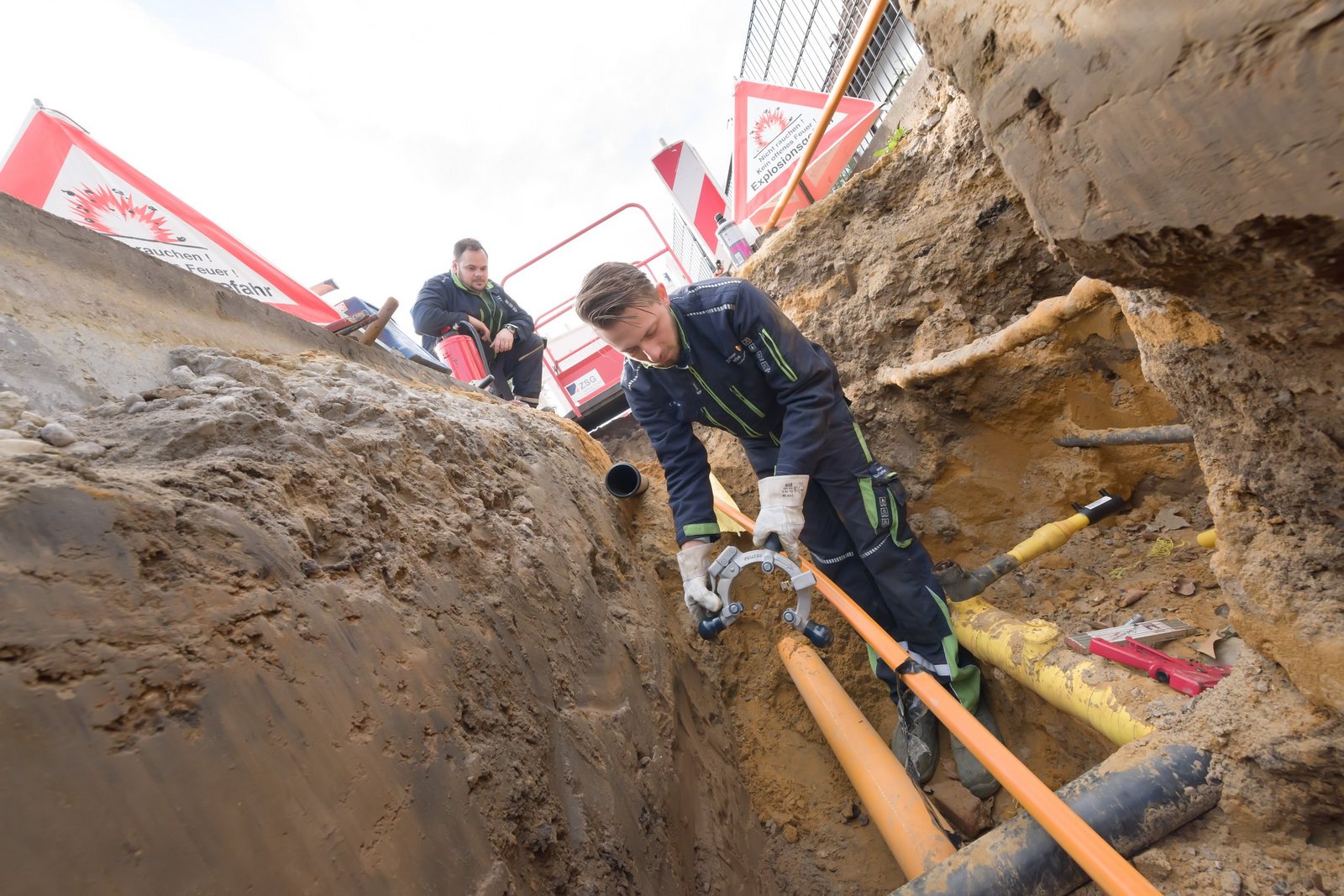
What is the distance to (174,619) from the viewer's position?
76 centimetres

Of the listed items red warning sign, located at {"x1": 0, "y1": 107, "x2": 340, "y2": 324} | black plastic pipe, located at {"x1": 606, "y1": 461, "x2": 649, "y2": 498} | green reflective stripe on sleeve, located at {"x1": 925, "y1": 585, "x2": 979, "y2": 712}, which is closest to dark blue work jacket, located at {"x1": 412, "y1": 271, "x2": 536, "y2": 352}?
red warning sign, located at {"x1": 0, "y1": 107, "x2": 340, "y2": 324}

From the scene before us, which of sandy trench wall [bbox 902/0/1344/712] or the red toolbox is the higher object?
the red toolbox

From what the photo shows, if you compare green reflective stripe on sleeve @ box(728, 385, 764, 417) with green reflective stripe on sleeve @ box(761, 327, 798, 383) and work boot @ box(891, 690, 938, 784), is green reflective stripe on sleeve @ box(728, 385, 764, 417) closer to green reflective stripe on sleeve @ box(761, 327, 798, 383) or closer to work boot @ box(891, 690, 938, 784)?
green reflective stripe on sleeve @ box(761, 327, 798, 383)

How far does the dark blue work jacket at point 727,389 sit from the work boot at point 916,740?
1.12 m

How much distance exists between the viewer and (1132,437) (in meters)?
2.10

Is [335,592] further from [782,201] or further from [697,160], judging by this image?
[697,160]

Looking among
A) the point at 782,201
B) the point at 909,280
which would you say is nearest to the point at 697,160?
the point at 782,201

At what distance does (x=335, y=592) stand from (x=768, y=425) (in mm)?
1788

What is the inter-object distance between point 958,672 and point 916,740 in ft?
1.05

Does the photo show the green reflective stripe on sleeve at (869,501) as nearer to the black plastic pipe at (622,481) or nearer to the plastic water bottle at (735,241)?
the black plastic pipe at (622,481)

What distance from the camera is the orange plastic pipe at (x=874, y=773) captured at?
5.26ft

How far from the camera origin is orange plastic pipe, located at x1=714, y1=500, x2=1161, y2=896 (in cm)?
98

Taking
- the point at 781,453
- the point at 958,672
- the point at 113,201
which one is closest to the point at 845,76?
the point at 781,453

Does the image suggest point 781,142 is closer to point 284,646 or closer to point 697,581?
point 697,581
